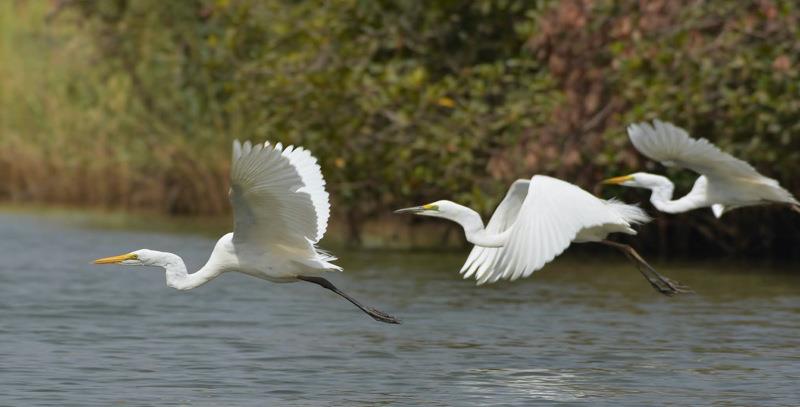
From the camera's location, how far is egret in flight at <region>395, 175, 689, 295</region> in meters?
8.66

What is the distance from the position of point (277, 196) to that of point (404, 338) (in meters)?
2.94

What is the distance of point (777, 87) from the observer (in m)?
16.4

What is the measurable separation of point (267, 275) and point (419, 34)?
9.77 meters

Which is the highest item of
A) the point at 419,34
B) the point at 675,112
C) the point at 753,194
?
the point at 419,34

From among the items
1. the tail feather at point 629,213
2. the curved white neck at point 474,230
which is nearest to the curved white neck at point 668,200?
the tail feather at point 629,213

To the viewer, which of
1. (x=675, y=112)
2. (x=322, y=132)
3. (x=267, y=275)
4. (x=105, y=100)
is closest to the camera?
(x=267, y=275)

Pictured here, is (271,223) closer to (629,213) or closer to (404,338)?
(404,338)

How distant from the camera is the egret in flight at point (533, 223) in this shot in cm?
866

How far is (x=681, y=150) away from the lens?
11570 millimetres

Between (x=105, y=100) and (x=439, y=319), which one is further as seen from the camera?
(x=105, y=100)

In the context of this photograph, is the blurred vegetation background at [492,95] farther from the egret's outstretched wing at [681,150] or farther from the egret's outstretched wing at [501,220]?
the egret's outstretched wing at [501,220]

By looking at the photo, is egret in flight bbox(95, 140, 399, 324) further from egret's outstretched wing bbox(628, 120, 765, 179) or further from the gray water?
egret's outstretched wing bbox(628, 120, 765, 179)

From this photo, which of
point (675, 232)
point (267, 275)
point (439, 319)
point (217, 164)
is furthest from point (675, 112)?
point (217, 164)

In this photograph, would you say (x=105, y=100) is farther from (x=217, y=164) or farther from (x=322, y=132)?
(x=322, y=132)
